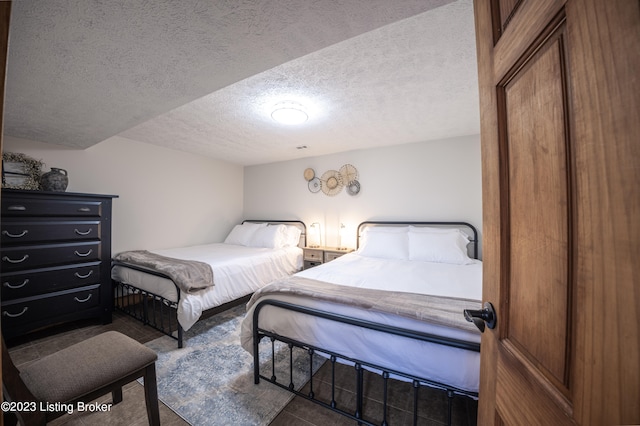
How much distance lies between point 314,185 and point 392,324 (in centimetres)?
313

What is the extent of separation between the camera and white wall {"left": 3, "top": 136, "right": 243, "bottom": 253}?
285 centimetres

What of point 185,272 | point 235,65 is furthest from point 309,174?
point 235,65

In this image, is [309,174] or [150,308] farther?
[309,174]

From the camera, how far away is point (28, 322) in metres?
2.15

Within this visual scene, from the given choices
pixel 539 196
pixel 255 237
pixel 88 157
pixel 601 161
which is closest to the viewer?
pixel 601 161

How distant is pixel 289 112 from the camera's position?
7.27 feet

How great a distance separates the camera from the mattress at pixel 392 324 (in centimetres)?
112

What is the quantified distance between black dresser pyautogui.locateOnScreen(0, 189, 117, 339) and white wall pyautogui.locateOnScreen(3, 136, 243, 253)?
0.59 metres

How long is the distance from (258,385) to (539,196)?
2.00 meters

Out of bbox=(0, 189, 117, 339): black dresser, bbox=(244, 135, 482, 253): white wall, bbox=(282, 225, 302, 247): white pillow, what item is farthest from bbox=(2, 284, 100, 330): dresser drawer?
bbox=(244, 135, 482, 253): white wall

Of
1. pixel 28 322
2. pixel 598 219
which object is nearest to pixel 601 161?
pixel 598 219

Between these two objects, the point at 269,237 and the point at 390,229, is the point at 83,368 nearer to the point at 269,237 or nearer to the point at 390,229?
the point at 269,237

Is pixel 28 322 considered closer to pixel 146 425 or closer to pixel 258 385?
pixel 146 425

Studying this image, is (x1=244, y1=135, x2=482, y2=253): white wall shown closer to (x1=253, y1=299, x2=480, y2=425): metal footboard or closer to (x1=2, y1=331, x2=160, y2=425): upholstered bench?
(x1=253, y1=299, x2=480, y2=425): metal footboard
